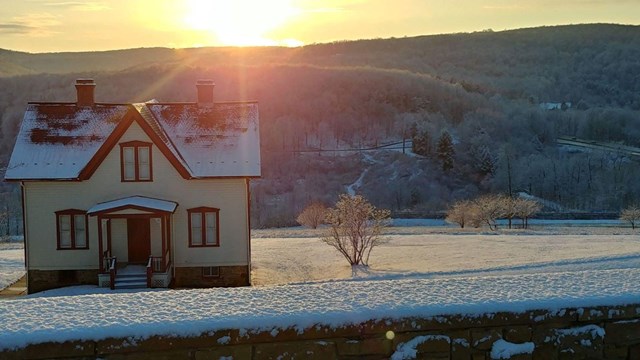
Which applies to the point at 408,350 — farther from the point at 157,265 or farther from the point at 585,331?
the point at 157,265

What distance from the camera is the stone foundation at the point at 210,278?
2159 centimetres

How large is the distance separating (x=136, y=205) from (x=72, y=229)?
8.60 ft

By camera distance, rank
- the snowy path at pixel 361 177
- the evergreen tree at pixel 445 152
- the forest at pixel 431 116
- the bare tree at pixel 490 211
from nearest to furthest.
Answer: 1. the bare tree at pixel 490 211
2. the snowy path at pixel 361 177
3. the forest at pixel 431 116
4. the evergreen tree at pixel 445 152

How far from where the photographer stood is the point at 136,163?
21.4 meters

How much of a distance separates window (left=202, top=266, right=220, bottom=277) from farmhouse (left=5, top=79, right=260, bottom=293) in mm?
33

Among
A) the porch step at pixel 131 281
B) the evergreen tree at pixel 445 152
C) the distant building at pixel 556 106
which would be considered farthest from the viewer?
the distant building at pixel 556 106

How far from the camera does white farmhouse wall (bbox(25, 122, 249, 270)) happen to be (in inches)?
837

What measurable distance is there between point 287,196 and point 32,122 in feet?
153

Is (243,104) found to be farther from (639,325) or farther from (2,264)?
(639,325)

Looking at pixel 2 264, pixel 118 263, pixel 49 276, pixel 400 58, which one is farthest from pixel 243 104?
pixel 400 58

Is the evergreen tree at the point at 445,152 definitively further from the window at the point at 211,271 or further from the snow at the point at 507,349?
the snow at the point at 507,349

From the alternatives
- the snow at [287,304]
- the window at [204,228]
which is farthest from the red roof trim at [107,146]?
the snow at [287,304]

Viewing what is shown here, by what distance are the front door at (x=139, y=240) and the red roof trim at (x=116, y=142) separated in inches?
77.8

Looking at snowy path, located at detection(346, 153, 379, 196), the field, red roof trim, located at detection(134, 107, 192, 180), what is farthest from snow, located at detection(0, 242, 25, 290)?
snowy path, located at detection(346, 153, 379, 196)
